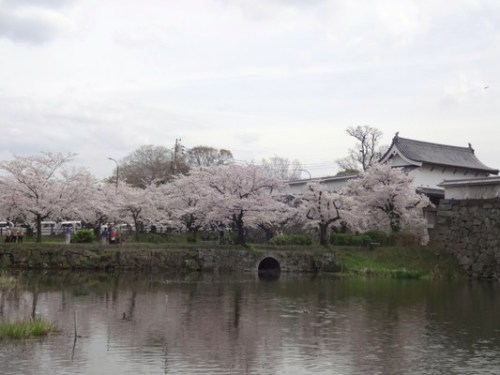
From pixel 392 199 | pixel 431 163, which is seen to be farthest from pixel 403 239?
pixel 431 163

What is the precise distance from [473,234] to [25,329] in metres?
33.4

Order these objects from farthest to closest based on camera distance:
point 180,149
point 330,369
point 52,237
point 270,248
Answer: point 180,149 → point 52,237 → point 270,248 → point 330,369

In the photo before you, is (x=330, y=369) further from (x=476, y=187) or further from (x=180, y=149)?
(x=180, y=149)

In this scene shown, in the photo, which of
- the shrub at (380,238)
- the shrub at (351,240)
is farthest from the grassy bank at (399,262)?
the shrub at (380,238)

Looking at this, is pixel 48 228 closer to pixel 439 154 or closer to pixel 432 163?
pixel 432 163

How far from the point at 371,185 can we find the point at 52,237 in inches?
988

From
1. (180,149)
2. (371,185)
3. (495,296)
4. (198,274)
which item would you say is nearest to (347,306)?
(495,296)

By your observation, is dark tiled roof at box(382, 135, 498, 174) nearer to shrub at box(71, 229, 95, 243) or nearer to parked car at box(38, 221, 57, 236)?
shrub at box(71, 229, 95, 243)

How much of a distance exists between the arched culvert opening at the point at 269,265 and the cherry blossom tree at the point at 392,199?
7846 mm

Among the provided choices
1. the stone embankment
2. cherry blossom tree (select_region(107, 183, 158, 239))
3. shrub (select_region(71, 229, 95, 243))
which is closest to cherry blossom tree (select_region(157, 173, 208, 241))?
cherry blossom tree (select_region(107, 183, 158, 239))

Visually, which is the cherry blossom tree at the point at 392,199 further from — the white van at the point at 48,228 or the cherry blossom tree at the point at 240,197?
the white van at the point at 48,228

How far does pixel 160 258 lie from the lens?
40219 millimetres

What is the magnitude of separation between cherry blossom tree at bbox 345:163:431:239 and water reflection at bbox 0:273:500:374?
44.3ft

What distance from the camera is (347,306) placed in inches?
985
